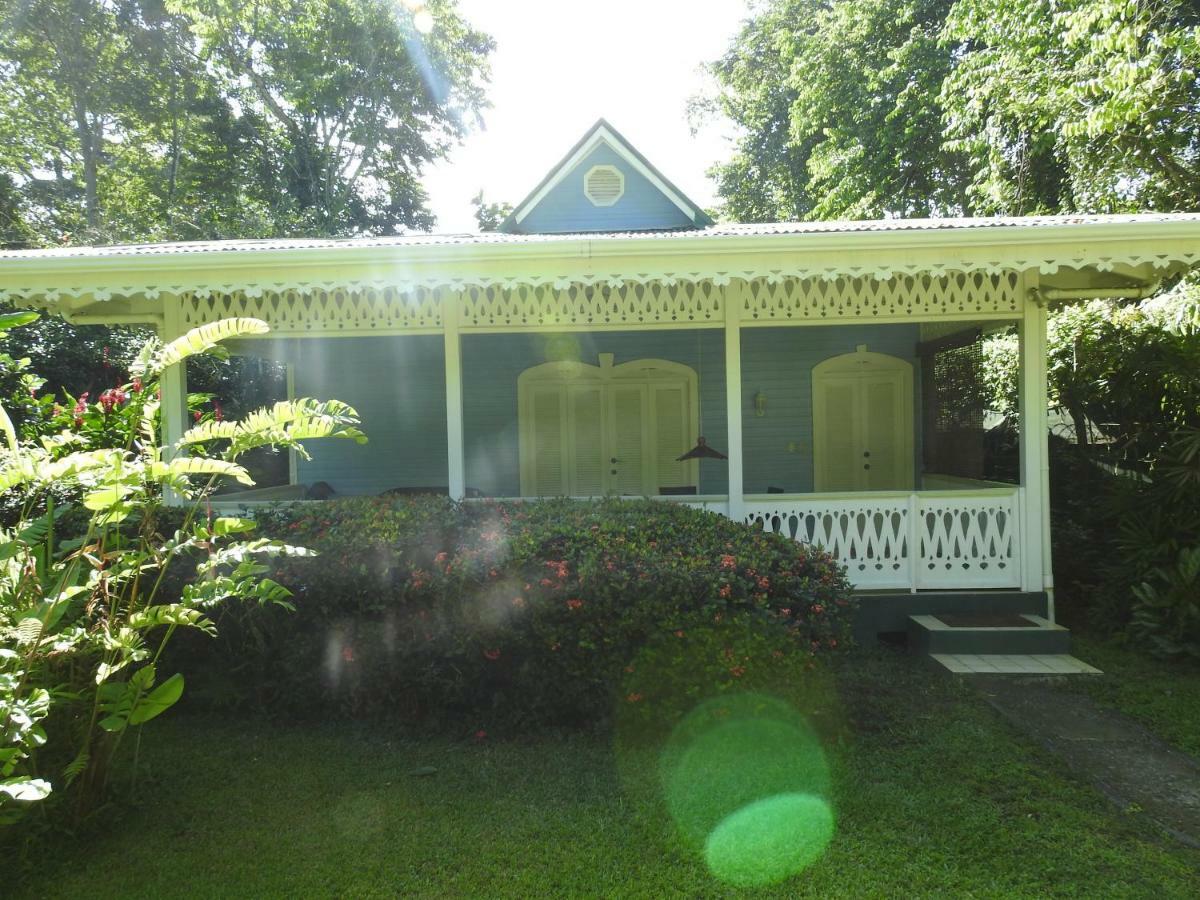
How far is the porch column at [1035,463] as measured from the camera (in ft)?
21.6

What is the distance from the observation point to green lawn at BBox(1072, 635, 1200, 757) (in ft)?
15.3

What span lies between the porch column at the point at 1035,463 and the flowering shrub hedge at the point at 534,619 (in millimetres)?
2759

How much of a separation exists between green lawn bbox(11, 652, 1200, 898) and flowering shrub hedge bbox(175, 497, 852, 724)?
0.32 meters

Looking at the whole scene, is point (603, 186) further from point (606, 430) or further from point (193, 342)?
point (193, 342)

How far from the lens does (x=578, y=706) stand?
4.49 metres

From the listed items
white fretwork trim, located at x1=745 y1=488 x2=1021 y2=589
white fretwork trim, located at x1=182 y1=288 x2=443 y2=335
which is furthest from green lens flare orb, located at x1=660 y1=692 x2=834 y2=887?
white fretwork trim, located at x1=182 y1=288 x2=443 y2=335

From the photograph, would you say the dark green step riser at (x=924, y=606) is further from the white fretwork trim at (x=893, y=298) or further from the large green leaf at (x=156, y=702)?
the large green leaf at (x=156, y=702)

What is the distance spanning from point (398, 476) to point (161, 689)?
7541 mm

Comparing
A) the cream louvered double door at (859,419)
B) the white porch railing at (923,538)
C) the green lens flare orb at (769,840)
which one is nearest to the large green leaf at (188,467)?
the green lens flare orb at (769,840)

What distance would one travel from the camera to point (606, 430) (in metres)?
10.8

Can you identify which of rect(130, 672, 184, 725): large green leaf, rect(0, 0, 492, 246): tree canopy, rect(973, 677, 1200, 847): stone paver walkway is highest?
rect(0, 0, 492, 246): tree canopy

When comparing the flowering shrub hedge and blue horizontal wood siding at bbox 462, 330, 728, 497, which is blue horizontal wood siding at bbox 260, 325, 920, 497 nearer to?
blue horizontal wood siding at bbox 462, 330, 728, 497

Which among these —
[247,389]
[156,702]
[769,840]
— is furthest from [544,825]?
[247,389]

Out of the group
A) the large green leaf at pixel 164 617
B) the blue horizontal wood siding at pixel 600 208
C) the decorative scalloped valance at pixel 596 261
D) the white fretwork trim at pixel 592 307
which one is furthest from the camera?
the blue horizontal wood siding at pixel 600 208
